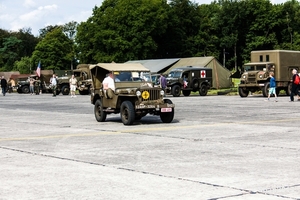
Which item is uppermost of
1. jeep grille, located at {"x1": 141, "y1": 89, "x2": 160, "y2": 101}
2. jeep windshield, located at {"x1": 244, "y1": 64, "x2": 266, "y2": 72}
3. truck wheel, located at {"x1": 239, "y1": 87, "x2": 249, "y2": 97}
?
jeep windshield, located at {"x1": 244, "y1": 64, "x2": 266, "y2": 72}

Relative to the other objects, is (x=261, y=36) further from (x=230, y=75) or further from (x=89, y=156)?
(x=89, y=156)

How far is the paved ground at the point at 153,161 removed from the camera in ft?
24.6

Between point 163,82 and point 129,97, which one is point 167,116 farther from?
point 163,82

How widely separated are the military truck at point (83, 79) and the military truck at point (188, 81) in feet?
29.4

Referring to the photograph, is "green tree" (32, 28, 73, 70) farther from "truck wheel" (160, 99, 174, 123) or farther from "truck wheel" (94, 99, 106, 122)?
"truck wheel" (160, 99, 174, 123)

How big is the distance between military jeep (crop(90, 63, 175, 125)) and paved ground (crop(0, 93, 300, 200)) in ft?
2.17

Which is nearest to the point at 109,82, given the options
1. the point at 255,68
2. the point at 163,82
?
the point at 255,68

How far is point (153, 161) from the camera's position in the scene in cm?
1020

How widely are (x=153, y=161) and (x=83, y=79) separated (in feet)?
138

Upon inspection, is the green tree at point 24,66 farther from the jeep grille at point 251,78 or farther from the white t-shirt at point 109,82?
the white t-shirt at point 109,82

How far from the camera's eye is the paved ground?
7496 mm

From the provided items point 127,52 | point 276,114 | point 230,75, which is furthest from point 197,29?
point 276,114

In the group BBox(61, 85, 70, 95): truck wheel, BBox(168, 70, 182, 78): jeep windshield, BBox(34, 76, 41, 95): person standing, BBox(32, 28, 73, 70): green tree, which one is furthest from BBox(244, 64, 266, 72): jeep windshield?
BBox(32, 28, 73, 70): green tree

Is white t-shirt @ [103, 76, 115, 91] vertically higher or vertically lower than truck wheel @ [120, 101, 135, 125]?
higher
